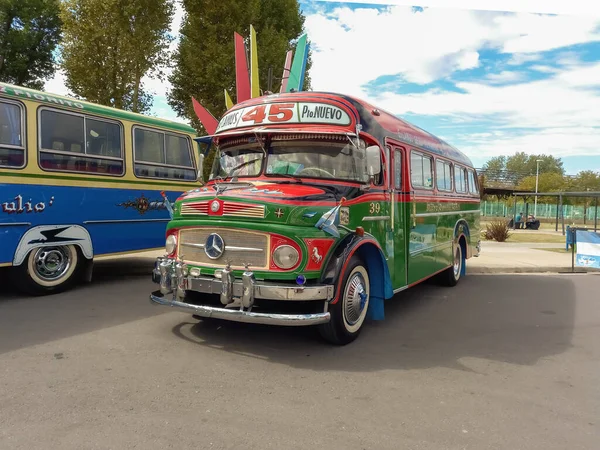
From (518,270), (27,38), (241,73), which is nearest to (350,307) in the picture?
(241,73)

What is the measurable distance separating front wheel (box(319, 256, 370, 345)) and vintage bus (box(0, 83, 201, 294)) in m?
4.71

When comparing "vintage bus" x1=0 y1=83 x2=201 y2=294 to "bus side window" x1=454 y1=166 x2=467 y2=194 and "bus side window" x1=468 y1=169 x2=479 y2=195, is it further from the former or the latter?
"bus side window" x1=468 y1=169 x2=479 y2=195

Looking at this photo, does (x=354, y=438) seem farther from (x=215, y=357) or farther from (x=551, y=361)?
(x=551, y=361)

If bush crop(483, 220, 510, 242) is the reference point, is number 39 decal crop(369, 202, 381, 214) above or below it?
above

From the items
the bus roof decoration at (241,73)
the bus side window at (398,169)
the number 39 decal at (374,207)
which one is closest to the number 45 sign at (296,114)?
the number 39 decal at (374,207)

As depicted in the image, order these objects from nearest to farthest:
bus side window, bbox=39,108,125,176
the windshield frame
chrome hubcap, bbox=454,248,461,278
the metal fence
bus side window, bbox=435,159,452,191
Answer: the windshield frame < bus side window, bbox=39,108,125,176 < bus side window, bbox=435,159,452,191 < chrome hubcap, bbox=454,248,461,278 < the metal fence

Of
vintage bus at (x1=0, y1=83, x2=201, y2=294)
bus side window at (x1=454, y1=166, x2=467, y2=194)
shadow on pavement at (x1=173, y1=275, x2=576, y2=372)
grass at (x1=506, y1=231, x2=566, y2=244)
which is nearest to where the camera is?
shadow on pavement at (x1=173, y1=275, x2=576, y2=372)

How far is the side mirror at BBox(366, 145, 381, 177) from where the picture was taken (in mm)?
4969

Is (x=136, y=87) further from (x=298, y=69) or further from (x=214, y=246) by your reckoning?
(x=214, y=246)

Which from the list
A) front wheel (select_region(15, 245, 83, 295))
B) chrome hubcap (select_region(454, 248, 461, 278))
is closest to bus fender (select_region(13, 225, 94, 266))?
front wheel (select_region(15, 245, 83, 295))

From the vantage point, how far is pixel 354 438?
10.1 feet

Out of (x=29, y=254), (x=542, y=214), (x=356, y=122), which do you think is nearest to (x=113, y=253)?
(x=29, y=254)

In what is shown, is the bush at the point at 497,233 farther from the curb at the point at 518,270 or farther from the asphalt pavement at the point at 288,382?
the asphalt pavement at the point at 288,382

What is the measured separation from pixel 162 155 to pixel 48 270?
305cm
